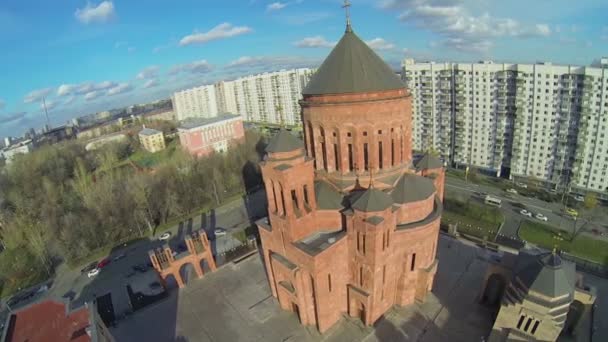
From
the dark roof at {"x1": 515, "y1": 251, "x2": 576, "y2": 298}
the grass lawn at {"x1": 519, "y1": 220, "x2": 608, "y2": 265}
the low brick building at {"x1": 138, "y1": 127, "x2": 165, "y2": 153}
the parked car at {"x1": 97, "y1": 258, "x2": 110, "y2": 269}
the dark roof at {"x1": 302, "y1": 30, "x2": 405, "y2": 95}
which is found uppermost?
the dark roof at {"x1": 302, "y1": 30, "x2": 405, "y2": 95}

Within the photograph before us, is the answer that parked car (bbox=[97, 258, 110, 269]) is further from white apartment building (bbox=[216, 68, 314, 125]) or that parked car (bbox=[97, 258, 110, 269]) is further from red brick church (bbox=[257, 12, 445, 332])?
white apartment building (bbox=[216, 68, 314, 125])

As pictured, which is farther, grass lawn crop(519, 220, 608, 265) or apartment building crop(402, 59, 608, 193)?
Answer: apartment building crop(402, 59, 608, 193)

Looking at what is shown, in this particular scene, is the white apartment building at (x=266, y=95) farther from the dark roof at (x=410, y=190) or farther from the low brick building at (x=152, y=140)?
the dark roof at (x=410, y=190)

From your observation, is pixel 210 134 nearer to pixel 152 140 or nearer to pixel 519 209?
pixel 152 140

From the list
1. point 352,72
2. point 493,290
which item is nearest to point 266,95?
point 352,72

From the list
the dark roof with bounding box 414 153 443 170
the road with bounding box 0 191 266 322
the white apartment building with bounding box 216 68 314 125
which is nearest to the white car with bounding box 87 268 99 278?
the road with bounding box 0 191 266 322

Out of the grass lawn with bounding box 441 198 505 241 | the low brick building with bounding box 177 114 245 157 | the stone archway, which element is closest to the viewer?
the stone archway

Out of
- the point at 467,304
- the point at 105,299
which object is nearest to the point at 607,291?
the point at 467,304
